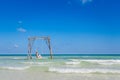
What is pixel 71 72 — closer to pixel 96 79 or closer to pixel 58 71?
pixel 58 71

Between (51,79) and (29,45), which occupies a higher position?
(29,45)

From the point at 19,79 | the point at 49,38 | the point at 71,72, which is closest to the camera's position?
the point at 19,79

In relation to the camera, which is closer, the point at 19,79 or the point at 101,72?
the point at 19,79

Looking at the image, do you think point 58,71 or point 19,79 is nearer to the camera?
point 19,79

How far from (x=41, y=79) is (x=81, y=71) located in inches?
190

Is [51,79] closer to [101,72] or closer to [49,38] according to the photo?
[101,72]

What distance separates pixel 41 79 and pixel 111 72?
6.20 meters

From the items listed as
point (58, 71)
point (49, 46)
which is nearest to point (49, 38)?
point (49, 46)

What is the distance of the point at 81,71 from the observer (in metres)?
16.4

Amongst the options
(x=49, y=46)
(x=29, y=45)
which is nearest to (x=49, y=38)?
(x=49, y=46)

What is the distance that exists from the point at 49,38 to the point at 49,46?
168cm

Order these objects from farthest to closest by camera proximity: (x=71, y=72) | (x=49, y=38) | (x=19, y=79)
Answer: (x=49, y=38), (x=71, y=72), (x=19, y=79)

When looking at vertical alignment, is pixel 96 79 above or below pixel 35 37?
below

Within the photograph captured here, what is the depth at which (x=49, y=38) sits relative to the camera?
3341 centimetres
